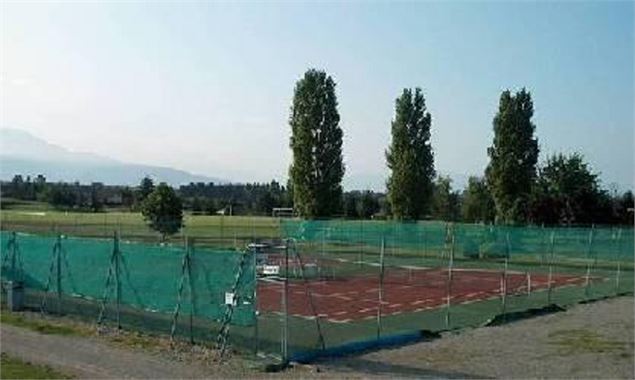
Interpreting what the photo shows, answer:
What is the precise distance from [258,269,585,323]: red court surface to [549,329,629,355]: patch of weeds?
4.49 meters

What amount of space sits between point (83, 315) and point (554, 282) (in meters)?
18.6

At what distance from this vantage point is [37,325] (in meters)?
18.4

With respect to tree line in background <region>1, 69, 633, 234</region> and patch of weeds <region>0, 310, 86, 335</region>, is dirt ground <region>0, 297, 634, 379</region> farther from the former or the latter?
tree line in background <region>1, 69, 633, 234</region>

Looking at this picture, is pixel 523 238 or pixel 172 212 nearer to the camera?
pixel 523 238

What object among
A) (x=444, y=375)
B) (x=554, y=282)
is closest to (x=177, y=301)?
(x=444, y=375)

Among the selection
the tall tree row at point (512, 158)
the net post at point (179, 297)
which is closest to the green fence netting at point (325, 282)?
the net post at point (179, 297)

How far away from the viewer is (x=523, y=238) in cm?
3494

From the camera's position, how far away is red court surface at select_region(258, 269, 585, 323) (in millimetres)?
21547

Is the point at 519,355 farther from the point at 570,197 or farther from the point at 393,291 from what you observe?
the point at 570,197

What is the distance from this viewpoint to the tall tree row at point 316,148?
54.7 meters

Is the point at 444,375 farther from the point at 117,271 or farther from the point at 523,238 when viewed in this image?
the point at 523,238

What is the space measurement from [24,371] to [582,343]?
11347mm

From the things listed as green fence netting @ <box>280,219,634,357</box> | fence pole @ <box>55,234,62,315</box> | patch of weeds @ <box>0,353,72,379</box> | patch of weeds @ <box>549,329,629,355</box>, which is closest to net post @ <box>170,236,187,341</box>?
green fence netting @ <box>280,219,634,357</box>

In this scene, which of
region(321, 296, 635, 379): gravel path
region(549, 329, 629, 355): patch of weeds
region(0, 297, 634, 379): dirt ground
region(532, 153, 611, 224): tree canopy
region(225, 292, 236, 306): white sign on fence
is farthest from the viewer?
region(532, 153, 611, 224): tree canopy
